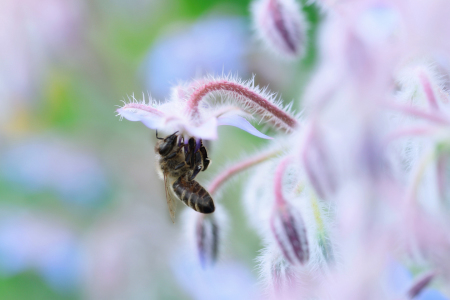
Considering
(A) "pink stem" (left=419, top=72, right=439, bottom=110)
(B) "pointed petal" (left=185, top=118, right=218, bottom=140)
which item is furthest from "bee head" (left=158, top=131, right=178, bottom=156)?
(A) "pink stem" (left=419, top=72, right=439, bottom=110)

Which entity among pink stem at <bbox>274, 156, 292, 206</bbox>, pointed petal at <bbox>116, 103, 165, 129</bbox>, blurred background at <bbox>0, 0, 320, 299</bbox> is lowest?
A: pink stem at <bbox>274, 156, 292, 206</bbox>

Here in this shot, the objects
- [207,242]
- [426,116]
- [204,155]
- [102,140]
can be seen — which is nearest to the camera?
[426,116]

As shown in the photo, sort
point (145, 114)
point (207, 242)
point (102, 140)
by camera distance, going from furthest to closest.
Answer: point (102, 140)
point (207, 242)
point (145, 114)

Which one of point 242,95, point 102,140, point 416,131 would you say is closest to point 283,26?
point 242,95

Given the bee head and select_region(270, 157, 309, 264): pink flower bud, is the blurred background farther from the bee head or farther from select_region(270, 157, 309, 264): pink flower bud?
select_region(270, 157, 309, 264): pink flower bud

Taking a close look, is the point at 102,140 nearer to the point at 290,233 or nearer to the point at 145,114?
the point at 145,114

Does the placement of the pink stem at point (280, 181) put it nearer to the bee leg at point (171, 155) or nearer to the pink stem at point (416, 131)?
the pink stem at point (416, 131)

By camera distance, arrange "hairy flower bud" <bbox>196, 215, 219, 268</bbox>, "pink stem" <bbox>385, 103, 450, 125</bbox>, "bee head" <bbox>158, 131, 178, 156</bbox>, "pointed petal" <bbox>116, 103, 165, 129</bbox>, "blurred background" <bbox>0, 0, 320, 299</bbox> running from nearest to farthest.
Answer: "pink stem" <bbox>385, 103, 450, 125</bbox>
"pointed petal" <bbox>116, 103, 165, 129</bbox>
"hairy flower bud" <bbox>196, 215, 219, 268</bbox>
"bee head" <bbox>158, 131, 178, 156</bbox>
"blurred background" <bbox>0, 0, 320, 299</bbox>
